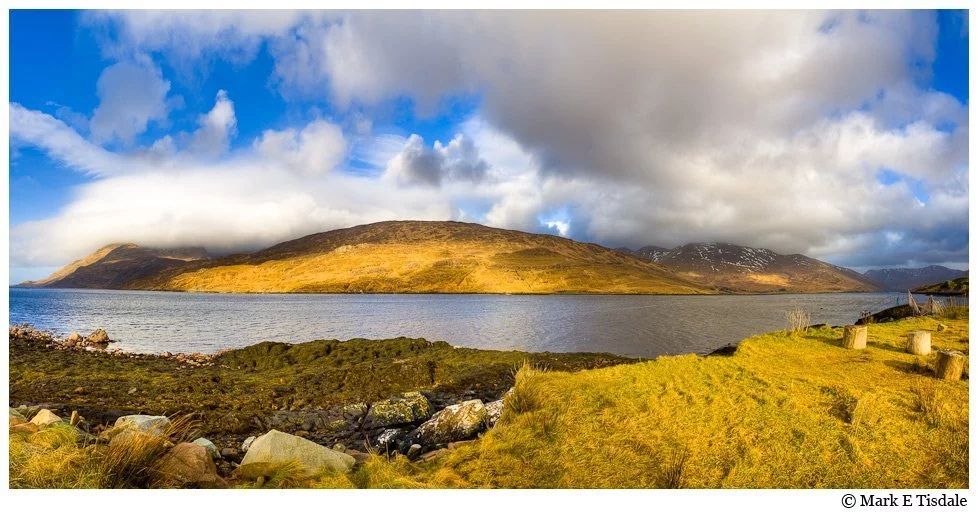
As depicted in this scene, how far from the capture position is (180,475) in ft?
16.9

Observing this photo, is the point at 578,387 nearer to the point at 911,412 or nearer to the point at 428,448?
the point at 428,448

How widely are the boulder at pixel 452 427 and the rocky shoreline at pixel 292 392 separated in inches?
0.8

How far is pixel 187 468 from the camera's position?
524 centimetres

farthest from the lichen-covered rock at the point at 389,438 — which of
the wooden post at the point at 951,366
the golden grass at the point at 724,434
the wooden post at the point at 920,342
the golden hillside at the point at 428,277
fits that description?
the golden hillside at the point at 428,277

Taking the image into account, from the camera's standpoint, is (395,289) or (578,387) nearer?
(578,387)

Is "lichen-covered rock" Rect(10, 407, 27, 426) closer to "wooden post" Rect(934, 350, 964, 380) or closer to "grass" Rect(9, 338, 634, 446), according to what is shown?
"grass" Rect(9, 338, 634, 446)

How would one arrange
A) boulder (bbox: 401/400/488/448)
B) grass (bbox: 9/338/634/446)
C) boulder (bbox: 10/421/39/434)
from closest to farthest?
boulder (bbox: 10/421/39/434) → boulder (bbox: 401/400/488/448) → grass (bbox: 9/338/634/446)

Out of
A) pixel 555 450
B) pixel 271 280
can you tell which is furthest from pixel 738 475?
pixel 271 280

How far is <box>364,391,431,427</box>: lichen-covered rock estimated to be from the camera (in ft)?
35.1

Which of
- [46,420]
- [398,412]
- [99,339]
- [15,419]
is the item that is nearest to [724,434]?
[398,412]

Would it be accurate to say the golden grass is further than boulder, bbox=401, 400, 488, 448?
No

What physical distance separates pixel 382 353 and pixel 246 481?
17.5 m

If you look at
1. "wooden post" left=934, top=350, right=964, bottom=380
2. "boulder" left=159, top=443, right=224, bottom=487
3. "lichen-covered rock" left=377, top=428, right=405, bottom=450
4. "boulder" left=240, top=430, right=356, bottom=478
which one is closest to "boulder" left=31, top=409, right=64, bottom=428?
"boulder" left=159, top=443, right=224, bottom=487

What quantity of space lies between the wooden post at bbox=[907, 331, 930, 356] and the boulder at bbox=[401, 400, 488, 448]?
31.8ft
